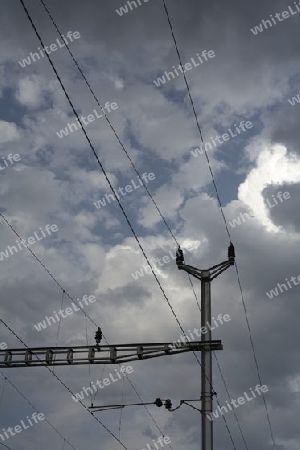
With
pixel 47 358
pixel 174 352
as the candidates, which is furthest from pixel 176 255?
pixel 47 358

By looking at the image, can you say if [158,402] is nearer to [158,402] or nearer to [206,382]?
[158,402]

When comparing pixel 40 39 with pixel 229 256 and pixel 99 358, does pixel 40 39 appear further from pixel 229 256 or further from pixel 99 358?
pixel 229 256

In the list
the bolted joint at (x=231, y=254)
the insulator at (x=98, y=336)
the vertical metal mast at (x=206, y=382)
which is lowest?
the vertical metal mast at (x=206, y=382)

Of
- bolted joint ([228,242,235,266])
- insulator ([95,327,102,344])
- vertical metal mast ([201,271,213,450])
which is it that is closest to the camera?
vertical metal mast ([201,271,213,450])

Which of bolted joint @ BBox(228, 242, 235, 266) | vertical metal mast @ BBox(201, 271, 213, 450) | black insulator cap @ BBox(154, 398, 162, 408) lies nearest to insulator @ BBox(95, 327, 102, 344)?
black insulator cap @ BBox(154, 398, 162, 408)

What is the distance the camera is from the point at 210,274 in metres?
19.0

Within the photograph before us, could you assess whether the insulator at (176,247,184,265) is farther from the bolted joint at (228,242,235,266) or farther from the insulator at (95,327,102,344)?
the insulator at (95,327,102,344)

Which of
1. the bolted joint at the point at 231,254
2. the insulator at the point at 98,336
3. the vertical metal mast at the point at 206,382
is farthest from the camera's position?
the bolted joint at the point at 231,254

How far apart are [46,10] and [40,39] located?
1767 millimetres

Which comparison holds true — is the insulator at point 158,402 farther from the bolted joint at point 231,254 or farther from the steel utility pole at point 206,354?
the bolted joint at point 231,254

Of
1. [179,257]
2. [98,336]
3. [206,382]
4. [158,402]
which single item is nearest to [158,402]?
[158,402]

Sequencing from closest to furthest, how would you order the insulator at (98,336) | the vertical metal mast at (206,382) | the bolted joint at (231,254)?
1. the vertical metal mast at (206,382)
2. the insulator at (98,336)
3. the bolted joint at (231,254)

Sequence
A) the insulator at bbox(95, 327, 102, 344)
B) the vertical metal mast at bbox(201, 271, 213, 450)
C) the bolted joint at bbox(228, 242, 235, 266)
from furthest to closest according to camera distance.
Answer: the bolted joint at bbox(228, 242, 235, 266), the insulator at bbox(95, 327, 102, 344), the vertical metal mast at bbox(201, 271, 213, 450)

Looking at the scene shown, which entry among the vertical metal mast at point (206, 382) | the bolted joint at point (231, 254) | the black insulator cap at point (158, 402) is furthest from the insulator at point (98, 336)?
the bolted joint at point (231, 254)
